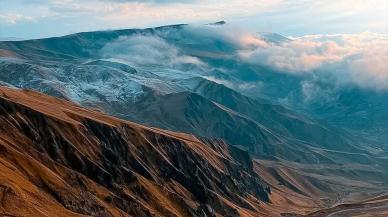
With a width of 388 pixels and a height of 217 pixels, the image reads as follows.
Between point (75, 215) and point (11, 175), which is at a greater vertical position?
point (11, 175)

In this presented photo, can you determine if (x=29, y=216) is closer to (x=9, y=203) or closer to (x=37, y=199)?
(x=9, y=203)

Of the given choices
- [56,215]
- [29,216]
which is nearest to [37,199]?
[56,215]

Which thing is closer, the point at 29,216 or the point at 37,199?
the point at 29,216

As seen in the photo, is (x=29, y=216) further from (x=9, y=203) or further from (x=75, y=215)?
(x=75, y=215)

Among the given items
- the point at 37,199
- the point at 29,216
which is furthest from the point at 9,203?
the point at 37,199

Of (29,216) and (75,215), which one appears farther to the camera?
(75,215)

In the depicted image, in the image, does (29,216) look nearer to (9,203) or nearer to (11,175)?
(9,203)

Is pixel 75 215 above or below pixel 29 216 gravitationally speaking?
below
